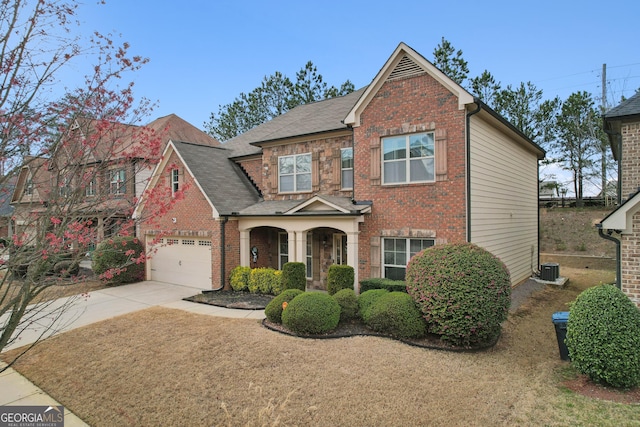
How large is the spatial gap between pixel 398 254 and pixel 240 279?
597 cm

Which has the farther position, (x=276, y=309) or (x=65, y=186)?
(x=276, y=309)

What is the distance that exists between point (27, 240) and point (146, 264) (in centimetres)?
1369

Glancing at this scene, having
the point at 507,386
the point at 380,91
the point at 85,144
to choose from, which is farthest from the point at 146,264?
the point at 507,386

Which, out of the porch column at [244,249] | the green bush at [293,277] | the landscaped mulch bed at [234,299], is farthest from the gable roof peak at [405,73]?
the landscaped mulch bed at [234,299]

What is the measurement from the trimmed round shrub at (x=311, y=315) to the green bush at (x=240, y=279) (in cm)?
498

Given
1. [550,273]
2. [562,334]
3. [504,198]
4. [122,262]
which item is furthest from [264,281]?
[550,273]

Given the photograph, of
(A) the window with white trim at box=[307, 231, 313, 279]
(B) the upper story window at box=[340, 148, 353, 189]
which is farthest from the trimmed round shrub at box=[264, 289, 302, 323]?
(B) the upper story window at box=[340, 148, 353, 189]

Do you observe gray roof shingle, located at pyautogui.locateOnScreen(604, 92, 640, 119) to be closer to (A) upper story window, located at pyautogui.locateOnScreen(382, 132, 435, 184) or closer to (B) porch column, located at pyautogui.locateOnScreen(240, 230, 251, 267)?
(A) upper story window, located at pyautogui.locateOnScreen(382, 132, 435, 184)

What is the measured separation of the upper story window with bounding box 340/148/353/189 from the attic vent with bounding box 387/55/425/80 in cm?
299

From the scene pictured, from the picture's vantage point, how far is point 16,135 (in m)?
3.66

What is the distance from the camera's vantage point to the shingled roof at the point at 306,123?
13.8 meters

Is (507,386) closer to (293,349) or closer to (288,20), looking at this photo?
(293,349)

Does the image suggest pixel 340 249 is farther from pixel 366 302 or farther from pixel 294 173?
pixel 366 302

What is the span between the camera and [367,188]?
1171cm
